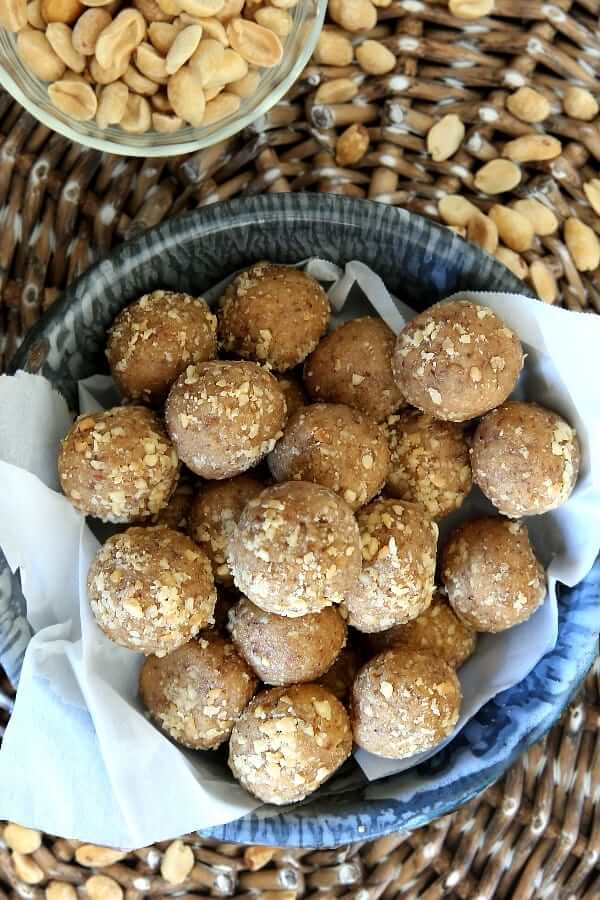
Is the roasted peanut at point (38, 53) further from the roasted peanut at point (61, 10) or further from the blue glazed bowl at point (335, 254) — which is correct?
the blue glazed bowl at point (335, 254)

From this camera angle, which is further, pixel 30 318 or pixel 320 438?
pixel 30 318

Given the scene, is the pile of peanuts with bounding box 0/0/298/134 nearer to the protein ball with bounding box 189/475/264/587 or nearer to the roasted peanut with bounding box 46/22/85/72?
the roasted peanut with bounding box 46/22/85/72

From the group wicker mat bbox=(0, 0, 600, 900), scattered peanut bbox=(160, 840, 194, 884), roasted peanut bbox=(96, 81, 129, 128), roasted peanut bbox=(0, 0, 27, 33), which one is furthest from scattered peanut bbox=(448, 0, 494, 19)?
scattered peanut bbox=(160, 840, 194, 884)

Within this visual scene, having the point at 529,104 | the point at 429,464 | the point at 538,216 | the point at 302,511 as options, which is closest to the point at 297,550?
the point at 302,511

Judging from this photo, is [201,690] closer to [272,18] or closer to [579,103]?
[272,18]

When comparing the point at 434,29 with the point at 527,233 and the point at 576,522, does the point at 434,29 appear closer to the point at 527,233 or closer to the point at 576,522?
the point at 527,233

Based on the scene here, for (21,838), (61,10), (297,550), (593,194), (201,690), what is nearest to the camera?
(297,550)

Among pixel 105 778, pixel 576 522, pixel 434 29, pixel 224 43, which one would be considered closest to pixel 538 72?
pixel 434 29
